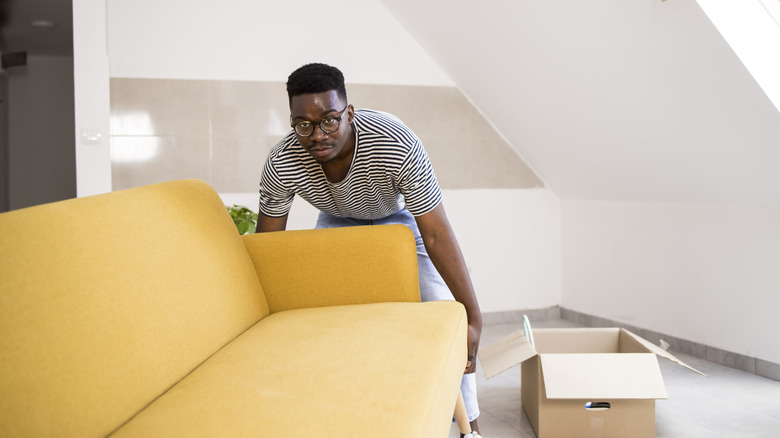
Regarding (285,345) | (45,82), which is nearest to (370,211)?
(285,345)

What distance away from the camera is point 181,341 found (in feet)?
4.14

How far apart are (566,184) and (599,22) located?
156 centimetres

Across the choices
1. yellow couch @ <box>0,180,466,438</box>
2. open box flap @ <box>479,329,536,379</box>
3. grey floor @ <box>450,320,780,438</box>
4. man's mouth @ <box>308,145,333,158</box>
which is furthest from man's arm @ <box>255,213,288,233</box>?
grey floor @ <box>450,320,780,438</box>

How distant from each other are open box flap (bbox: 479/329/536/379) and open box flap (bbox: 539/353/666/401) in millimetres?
99

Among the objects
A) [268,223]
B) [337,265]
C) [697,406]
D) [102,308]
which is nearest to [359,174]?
[337,265]

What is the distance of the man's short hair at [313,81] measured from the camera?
168cm

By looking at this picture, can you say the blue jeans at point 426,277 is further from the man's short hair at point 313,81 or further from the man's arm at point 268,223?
the man's short hair at point 313,81

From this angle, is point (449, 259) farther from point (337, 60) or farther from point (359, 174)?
point (337, 60)

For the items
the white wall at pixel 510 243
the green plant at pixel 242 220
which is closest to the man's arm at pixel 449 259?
the green plant at pixel 242 220

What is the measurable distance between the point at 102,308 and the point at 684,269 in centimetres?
287

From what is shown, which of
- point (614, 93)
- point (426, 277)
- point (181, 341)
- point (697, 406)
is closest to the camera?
point (181, 341)

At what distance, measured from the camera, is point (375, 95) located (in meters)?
3.94

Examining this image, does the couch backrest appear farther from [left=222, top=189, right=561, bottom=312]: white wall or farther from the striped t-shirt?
[left=222, top=189, right=561, bottom=312]: white wall

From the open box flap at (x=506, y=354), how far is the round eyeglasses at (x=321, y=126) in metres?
0.92
